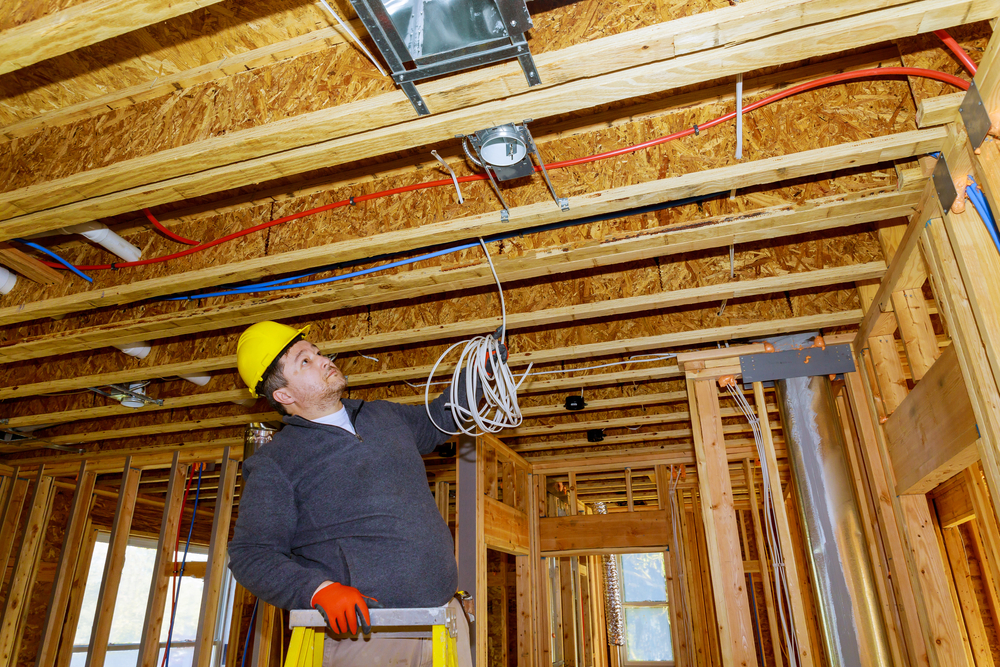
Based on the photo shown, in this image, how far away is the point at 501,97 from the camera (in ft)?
5.90

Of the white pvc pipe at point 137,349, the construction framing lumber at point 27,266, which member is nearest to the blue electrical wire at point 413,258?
the construction framing lumber at point 27,266

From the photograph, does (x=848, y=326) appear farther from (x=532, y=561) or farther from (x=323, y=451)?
(x=532, y=561)

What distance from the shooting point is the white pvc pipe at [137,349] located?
3555mm

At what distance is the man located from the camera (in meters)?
1.67

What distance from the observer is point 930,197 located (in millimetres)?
2158

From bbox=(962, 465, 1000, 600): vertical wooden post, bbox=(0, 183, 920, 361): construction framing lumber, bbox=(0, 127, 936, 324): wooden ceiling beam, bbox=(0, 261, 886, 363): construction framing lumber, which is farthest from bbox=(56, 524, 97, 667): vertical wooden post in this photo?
bbox=(962, 465, 1000, 600): vertical wooden post

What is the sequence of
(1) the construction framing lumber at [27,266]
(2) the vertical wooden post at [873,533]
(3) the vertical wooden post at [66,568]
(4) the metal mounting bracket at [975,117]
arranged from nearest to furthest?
(4) the metal mounting bracket at [975,117]
(1) the construction framing lumber at [27,266]
(2) the vertical wooden post at [873,533]
(3) the vertical wooden post at [66,568]

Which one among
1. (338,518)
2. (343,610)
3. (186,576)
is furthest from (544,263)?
(186,576)

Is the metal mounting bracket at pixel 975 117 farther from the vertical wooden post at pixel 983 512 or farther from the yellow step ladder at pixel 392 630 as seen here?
the vertical wooden post at pixel 983 512

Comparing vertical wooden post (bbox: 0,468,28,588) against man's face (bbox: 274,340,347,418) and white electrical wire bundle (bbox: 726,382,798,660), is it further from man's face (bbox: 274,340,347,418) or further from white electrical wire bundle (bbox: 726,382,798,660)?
white electrical wire bundle (bbox: 726,382,798,660)

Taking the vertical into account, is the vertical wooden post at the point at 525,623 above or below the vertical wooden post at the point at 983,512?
below

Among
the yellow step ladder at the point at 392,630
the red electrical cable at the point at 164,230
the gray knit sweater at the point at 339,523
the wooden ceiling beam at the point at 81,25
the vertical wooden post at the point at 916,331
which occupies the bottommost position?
the yellow step ladder at the point at 392,630

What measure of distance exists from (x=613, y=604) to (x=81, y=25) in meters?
10.6

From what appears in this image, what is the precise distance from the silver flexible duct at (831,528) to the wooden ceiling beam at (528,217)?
1573 millimetres
